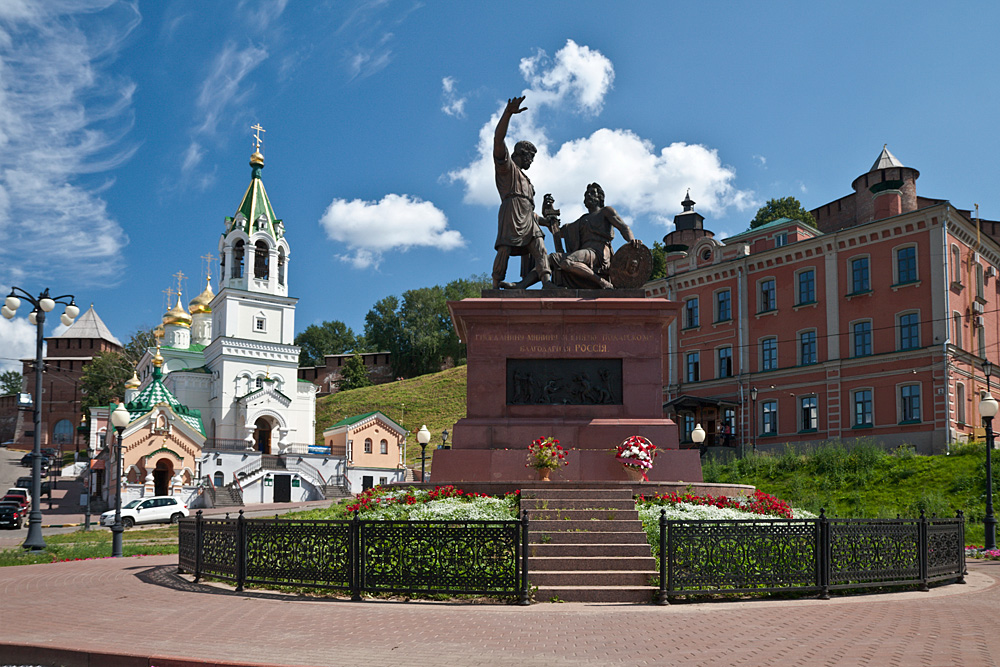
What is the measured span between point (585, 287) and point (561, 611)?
8282 millimetres

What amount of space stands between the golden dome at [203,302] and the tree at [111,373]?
402 inches

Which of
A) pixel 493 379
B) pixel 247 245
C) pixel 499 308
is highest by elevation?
pixel 247 245

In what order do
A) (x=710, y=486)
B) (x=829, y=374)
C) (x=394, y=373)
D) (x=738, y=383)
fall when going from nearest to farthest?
(x=710, y=486) → (x=829, y=374) → (x=738, y=383) → (x=394, y=373)

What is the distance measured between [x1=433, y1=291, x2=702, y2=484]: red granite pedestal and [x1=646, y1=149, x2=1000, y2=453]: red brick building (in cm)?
2676

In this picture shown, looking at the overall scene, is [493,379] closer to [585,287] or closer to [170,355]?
[585,287]

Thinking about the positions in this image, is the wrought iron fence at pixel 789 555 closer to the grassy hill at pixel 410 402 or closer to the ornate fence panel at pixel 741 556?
the ornate fence panel at pixel 741 556

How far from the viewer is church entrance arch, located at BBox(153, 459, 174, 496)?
50.9 m

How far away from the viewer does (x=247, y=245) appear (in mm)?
70625

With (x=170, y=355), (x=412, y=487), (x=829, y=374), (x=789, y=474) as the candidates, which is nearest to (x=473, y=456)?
(x=412, y=487)

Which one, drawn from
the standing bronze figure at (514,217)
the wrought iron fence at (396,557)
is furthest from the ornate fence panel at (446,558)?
the standing bronze figure at (514,217)

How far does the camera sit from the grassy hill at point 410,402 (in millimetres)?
86375

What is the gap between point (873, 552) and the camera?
451 inches

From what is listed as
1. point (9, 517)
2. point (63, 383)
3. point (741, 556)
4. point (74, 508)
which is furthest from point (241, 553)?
→ point (63, 383)

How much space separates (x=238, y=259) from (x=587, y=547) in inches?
2545
